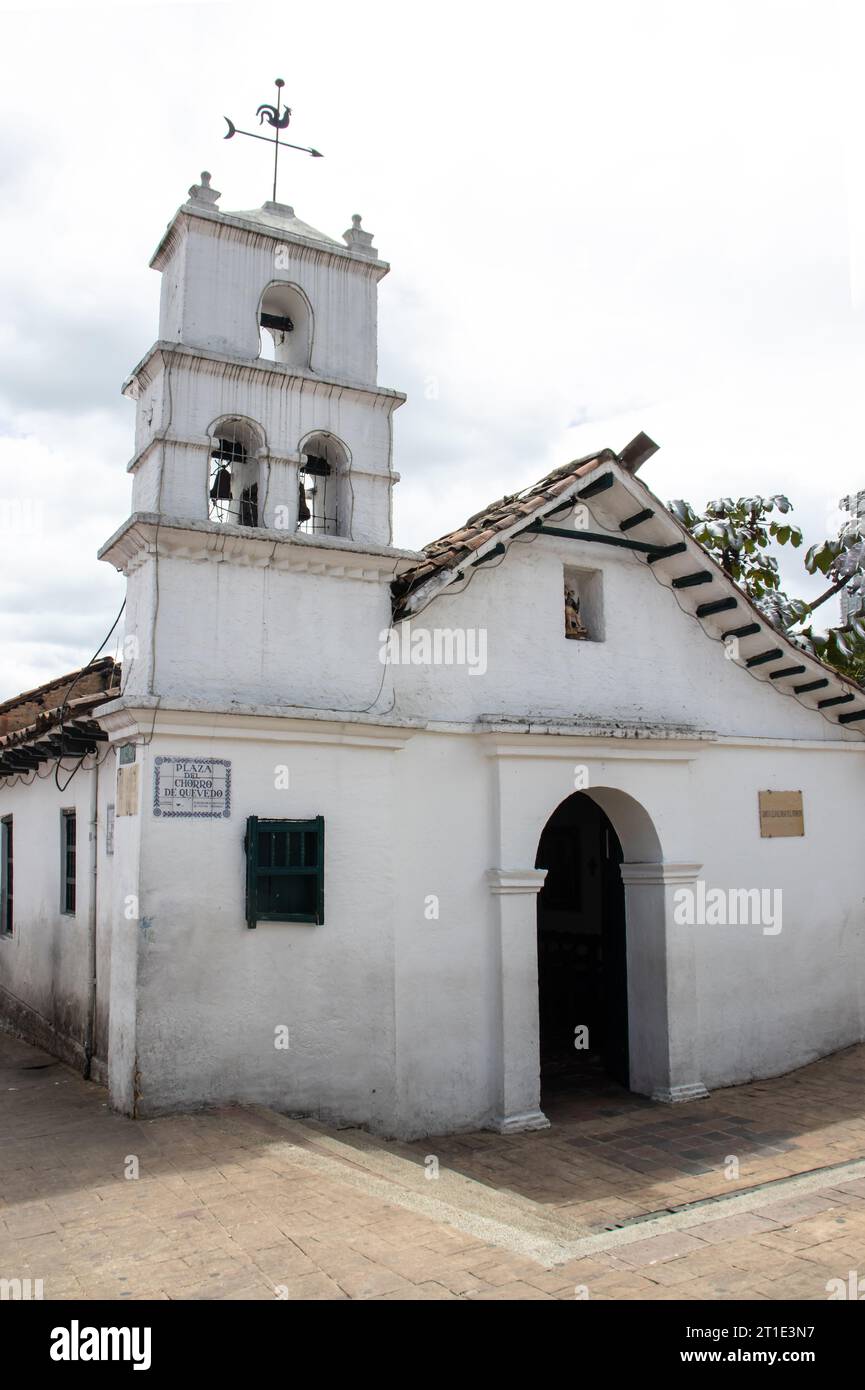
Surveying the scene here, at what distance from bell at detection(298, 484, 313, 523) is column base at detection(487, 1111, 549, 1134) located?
201 inches

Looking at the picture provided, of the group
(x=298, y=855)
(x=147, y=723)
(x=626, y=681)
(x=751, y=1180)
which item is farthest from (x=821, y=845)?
(x=147, y=723)

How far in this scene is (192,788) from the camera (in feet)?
23.6

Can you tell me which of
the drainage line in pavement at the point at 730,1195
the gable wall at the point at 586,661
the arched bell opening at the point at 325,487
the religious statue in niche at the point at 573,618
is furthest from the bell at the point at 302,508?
the drainage line in pavement at the point at 730,1195

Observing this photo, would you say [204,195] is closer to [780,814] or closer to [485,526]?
[485,526]

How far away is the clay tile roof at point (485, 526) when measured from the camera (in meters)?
8.50

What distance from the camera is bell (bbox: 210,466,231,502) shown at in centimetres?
821

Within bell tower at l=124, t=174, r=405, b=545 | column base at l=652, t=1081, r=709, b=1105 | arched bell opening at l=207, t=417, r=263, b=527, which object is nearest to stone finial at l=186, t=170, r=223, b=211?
bell tower at l=124, t=174, r=405, b=545

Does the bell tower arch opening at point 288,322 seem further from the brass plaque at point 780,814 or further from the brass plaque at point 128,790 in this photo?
the brass plaque at point 780,814

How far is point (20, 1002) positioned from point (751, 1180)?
771 cm

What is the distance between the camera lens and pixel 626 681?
32.7ft

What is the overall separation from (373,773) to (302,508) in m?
2.21

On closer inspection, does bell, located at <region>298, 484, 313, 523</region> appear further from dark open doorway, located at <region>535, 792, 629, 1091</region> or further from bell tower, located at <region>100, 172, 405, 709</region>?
dark open doorway, located at <region>535, 792, 629, 1091</region>
